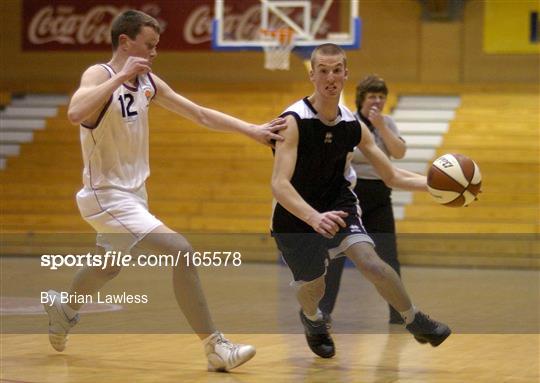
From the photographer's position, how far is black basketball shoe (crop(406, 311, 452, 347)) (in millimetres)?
5094

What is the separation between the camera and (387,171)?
5.45 m

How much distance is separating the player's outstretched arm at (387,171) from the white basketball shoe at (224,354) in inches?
49.9

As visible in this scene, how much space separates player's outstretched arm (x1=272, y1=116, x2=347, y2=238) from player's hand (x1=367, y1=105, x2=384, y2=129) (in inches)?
61.4

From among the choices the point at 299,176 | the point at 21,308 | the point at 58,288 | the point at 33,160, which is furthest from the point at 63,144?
the point at 299,176

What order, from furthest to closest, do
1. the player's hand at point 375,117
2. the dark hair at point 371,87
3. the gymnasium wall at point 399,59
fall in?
the gymnasium wall at point 399,59, the dark hair at point 371,87, the player's hand at point 375,117

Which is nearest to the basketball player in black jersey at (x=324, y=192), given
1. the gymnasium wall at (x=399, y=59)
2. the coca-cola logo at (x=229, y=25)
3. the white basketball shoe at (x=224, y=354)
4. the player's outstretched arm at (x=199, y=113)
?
the player's outstretched arm at (x=199, y=113)

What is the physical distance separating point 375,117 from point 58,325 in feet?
8.42

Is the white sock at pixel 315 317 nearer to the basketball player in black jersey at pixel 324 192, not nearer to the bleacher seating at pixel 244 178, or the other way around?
the basketball player in black jersey at pixel 324 192

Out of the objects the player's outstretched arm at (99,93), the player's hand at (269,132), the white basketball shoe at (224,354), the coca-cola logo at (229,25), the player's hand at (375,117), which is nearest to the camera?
the player's outstretched arm at (99,93)

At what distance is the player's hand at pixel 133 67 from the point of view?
469cm

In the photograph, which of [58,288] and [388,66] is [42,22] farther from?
[58,288]

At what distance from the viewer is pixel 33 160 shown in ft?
51.5

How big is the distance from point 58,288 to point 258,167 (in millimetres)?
6056

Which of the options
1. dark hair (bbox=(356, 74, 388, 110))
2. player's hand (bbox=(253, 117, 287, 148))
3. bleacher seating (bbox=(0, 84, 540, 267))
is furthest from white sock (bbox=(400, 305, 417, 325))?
bleacher seating (bbox=(0, 84, 540, 267))
